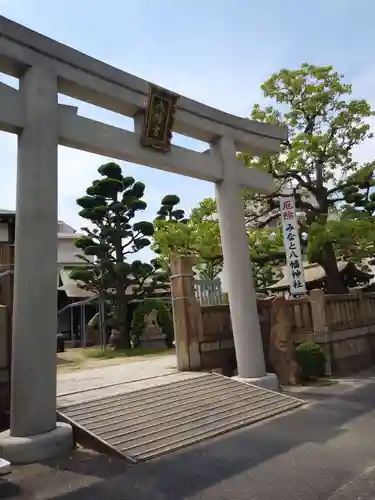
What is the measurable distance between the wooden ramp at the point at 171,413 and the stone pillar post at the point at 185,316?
1.14 meters

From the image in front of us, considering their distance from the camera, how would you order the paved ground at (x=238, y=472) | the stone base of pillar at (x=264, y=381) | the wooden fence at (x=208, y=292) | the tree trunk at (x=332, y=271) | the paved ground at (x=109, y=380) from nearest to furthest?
1. the paved ground at (x=238, y=472)
2. the paved ground at (x=109, y=380)
3. the stone base of pillar at (x=264, y=381)
4. the wooden fence at (x=208, y=292)
5. the tree trunk at (x=332, y=271)

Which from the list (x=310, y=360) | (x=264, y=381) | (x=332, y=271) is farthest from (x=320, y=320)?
(x=332, y=271)

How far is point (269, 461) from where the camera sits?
5051mm

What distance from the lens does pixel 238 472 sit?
187 inches

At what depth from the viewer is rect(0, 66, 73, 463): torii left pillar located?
18.3ft

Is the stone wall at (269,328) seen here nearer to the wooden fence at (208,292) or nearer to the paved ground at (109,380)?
the wooden fence at (208,292)

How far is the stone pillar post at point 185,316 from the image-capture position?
32.1 feet

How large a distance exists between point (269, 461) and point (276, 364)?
17.3 feet

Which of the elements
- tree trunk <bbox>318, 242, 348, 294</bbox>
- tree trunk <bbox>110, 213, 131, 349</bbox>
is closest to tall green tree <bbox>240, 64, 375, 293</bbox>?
tree trunk <bbox>318, 242, 348, 294</bbox>

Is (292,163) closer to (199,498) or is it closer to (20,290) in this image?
(20,290)

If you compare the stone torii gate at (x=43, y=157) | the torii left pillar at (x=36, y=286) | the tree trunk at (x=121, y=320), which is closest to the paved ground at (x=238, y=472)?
the torii left pillar at (x=36, y=286)

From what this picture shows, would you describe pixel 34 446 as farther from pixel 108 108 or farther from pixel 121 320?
pixel 121 320

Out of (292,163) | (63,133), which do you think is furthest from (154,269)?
(63,133)

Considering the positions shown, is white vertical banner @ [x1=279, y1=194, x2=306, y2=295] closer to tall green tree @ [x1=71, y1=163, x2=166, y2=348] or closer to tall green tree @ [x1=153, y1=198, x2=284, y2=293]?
tall green tree @ [x1=153, y1=198, x2=284, y2=293]
